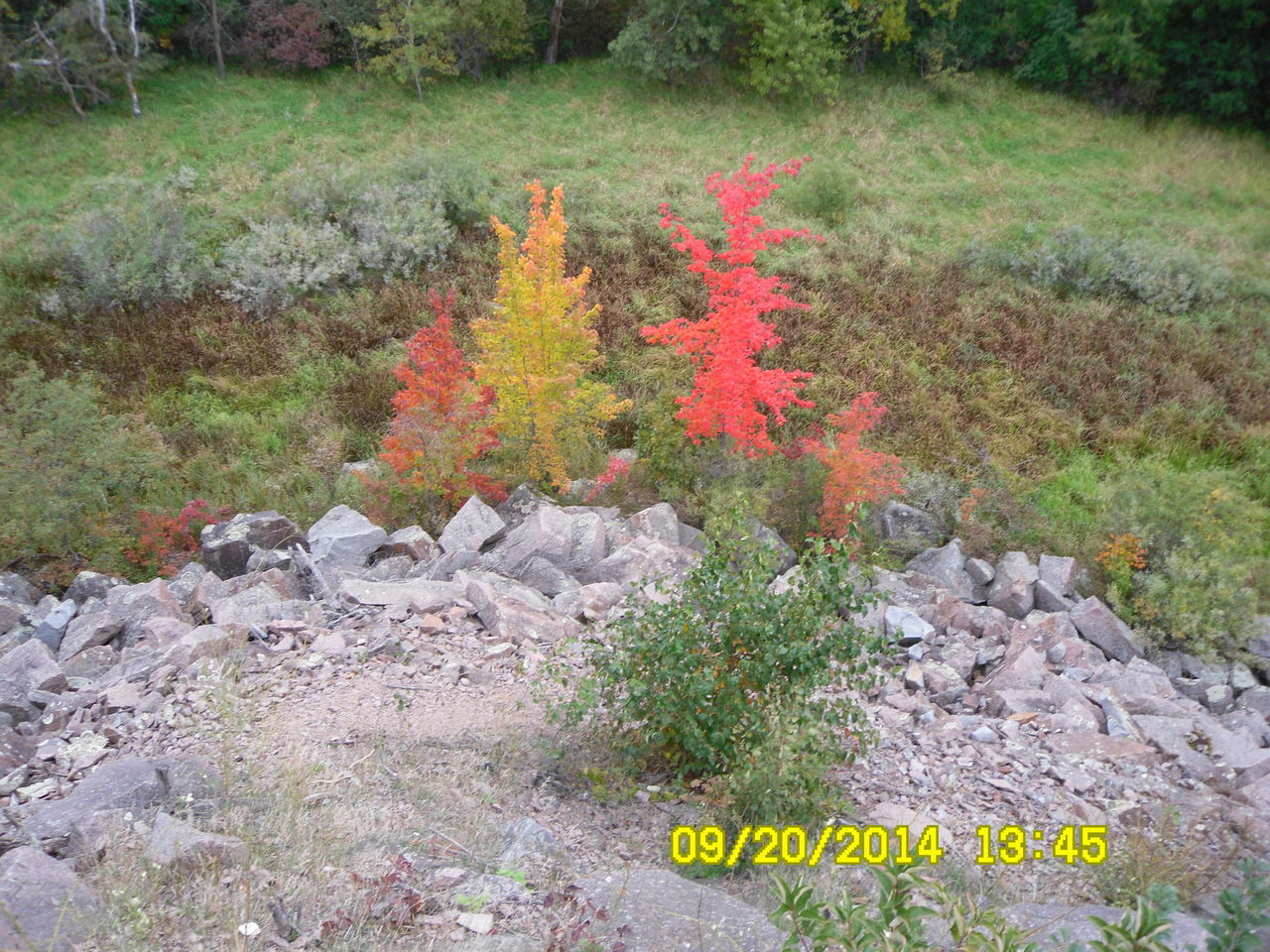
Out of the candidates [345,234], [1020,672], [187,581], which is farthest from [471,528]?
[345,234]

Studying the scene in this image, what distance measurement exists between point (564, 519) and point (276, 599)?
242 centimetres

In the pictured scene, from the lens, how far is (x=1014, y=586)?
8.05 meters

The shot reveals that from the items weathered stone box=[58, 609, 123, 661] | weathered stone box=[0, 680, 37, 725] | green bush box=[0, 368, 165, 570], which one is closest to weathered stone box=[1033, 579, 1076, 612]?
weathered stone box=[58, 609, 123, 661]

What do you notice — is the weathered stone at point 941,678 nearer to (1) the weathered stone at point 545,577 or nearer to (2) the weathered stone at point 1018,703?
(2) the weathered stone at point 1018,703

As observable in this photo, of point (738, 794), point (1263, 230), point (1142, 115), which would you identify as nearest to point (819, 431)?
point (738, 794)

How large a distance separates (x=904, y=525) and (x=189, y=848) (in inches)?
286

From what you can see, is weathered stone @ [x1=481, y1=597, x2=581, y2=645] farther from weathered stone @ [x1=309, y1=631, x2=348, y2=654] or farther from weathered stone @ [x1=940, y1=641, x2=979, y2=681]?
weathered stone @ [x1=940, y1=641, x2=979, y2=681]

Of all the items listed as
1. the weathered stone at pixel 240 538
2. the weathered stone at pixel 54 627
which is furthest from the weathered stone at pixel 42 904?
the weathered stone at pixel 240 538

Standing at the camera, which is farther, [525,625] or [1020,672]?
[1020,672]

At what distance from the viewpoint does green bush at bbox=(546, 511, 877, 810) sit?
441 centimetres

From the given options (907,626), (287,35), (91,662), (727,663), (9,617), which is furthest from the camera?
(287,35)
